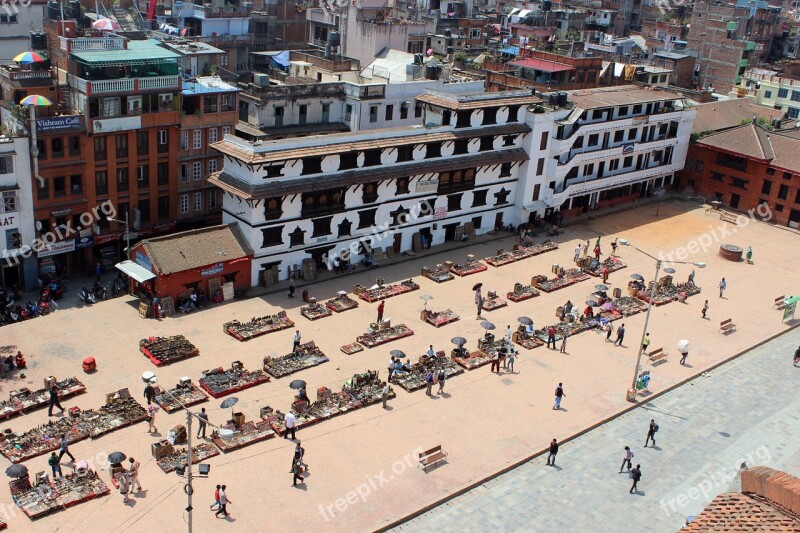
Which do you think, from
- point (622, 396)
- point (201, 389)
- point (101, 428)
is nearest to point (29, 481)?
point (101, 428)

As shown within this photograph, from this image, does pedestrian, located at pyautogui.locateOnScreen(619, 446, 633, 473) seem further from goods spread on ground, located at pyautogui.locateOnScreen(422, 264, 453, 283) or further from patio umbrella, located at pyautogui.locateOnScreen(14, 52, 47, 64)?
patio umbrella, located at pyautogui.locateOnScreen(14, 52, 47, 64)

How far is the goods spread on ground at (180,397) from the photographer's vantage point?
150ft

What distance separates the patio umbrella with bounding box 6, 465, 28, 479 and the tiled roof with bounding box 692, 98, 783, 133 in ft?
268

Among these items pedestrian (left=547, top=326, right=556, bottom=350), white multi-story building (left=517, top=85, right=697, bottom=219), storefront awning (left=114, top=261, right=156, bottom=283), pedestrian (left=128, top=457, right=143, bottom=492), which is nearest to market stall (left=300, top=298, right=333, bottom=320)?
storefront awning (left=114, top=261, right=156, bottom=283)

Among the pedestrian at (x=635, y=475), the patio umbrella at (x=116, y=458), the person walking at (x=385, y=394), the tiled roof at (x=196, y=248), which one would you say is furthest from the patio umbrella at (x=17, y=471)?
the pedestrian at (x=635, y=475)

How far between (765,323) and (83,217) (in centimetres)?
5258

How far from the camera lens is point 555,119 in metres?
77.6

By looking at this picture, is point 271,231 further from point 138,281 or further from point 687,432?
point 687,432

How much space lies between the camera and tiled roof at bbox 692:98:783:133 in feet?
322

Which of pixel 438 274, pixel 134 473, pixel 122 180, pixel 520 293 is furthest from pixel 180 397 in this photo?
pixel 520 293

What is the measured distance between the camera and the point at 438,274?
66875 millimetres

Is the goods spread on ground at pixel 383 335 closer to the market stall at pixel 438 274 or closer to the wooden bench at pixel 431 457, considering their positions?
the market stall at pixel 438 274

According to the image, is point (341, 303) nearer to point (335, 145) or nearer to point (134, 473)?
point (335, 145)

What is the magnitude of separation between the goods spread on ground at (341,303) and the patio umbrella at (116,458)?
22.9 metres
